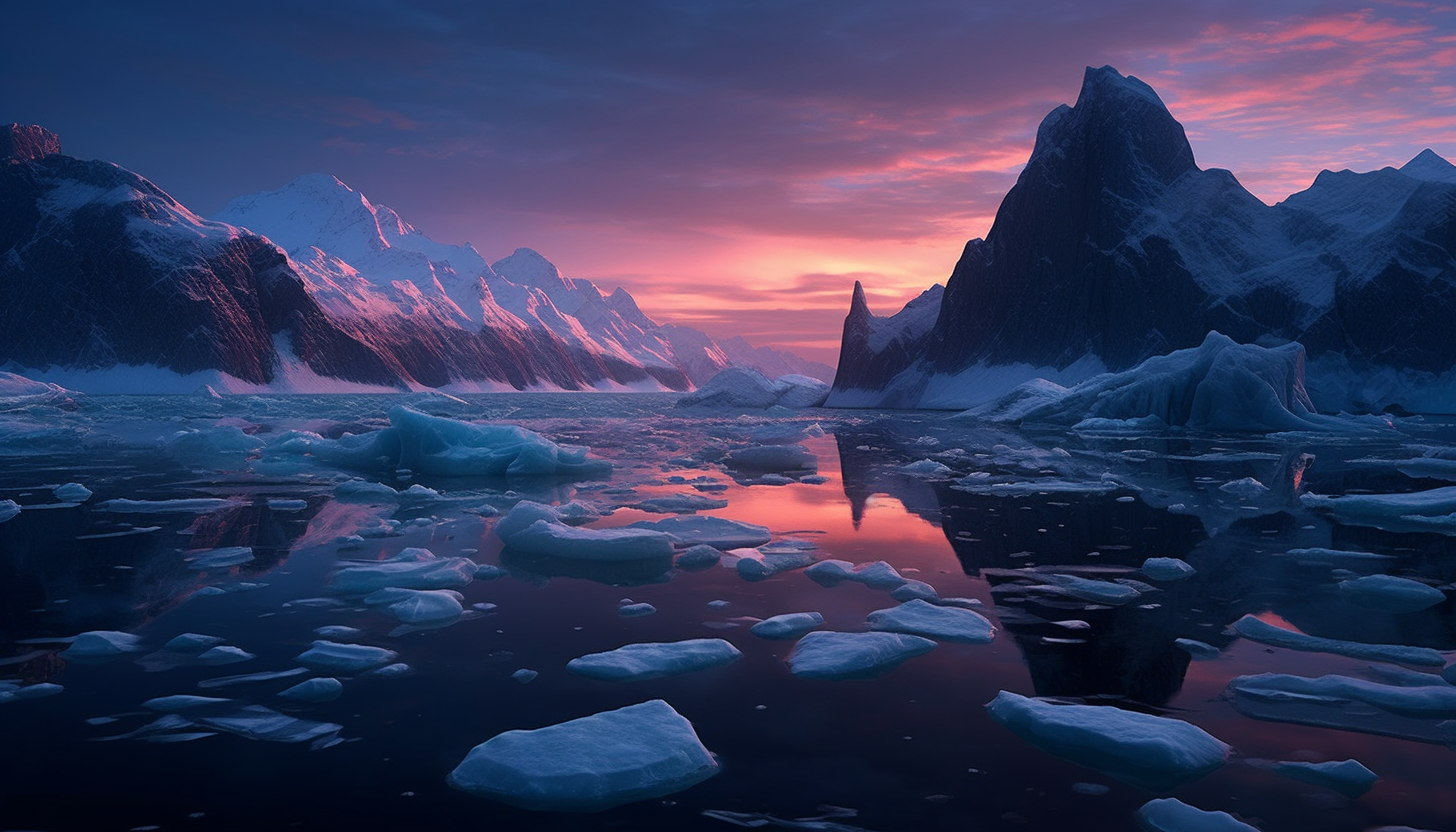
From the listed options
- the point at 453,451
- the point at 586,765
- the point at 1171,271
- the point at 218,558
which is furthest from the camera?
the point at 1171,271

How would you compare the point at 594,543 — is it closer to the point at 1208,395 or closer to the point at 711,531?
the point at 711,531

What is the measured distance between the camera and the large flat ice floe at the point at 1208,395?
121 ft

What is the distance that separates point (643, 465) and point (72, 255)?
166m

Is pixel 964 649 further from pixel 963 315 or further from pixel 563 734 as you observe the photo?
pixel 963 315

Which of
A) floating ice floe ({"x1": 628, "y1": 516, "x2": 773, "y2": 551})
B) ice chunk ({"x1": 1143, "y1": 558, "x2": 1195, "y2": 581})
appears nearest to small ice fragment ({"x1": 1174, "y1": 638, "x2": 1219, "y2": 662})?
ice chunk ({"x1": 1143, "y1": 558, "x2": 1195, "y2": 581})

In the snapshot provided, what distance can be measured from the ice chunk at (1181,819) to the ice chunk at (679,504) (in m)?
9.40

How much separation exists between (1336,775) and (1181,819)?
1.10 m

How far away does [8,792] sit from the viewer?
3959 millimetres

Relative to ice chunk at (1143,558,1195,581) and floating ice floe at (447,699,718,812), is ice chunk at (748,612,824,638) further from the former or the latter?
Result: ice chunk at (1143,558,1195,581)

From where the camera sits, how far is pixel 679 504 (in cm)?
1323

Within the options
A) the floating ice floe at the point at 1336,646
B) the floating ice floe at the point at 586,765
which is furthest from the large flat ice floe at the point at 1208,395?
the floating ice floe at the point at 586,765

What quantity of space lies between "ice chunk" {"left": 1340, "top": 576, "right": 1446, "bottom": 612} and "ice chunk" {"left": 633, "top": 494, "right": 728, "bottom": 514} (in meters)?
8.14

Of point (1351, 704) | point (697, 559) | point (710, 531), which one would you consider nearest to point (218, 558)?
point (697, 559)

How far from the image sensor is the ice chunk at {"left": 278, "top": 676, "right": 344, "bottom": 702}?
5254mm
